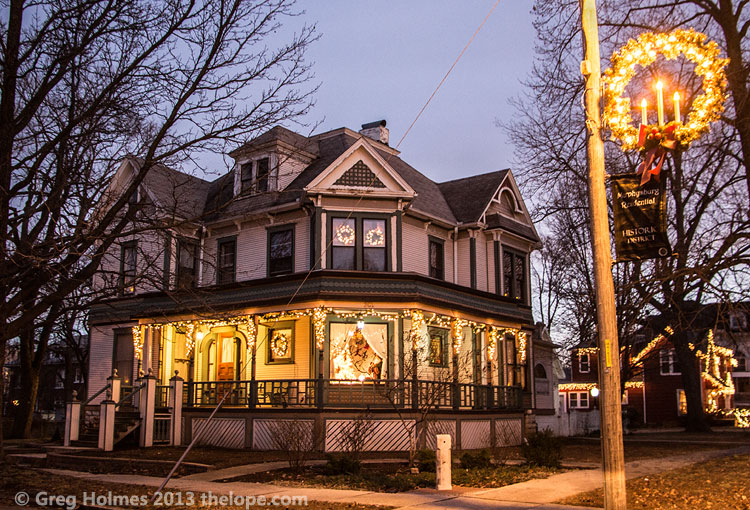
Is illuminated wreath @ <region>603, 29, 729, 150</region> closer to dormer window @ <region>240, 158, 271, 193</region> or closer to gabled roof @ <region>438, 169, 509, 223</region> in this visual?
gabled roof @ <region>438, 169, 509, 223</region>

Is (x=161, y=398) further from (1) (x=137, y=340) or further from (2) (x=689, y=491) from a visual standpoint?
(2) (x=689, y=491)

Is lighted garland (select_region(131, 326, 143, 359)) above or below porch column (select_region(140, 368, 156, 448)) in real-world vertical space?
above

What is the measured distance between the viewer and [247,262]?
2688 cm

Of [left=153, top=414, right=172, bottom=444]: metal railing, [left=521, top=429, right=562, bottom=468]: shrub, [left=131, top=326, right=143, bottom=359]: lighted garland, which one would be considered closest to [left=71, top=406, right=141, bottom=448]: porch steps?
[left=153, top=414, right=172, bottom=444]: metal railing

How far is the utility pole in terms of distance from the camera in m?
8.30

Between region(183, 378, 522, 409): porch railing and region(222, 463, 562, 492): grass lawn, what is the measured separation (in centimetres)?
389

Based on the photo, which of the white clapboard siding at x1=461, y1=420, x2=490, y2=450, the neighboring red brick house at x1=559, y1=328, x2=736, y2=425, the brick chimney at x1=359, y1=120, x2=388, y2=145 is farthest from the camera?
the neighboring red brick house at x1=559, y1=328, x2=736, y2=425

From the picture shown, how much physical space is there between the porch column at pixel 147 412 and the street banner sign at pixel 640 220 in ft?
55.4

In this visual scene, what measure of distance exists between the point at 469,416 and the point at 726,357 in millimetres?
35486

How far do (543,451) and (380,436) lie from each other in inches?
233

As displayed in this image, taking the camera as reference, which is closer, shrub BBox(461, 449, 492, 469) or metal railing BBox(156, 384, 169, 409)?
shrub BBox(461, 449, 492, 469)

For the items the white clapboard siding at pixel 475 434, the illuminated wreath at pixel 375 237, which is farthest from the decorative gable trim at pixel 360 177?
the white clapboard siding at pixel 475 434

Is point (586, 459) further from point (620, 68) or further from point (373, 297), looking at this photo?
point (620, 68)

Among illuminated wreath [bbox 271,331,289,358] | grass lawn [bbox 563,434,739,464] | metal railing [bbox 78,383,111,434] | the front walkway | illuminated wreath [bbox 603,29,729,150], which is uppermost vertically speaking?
illuminated wreath [bbox 603,29,729,150]
